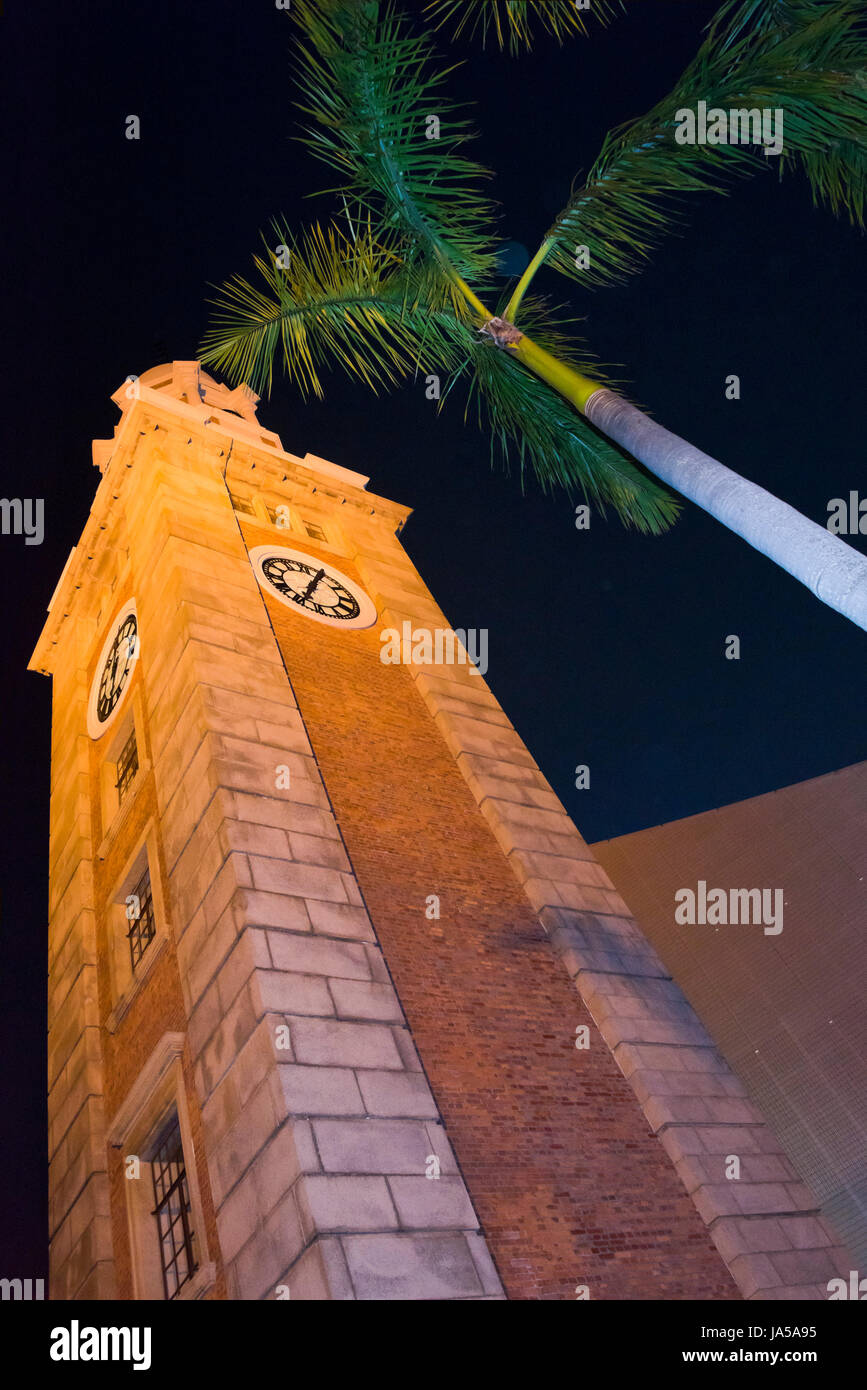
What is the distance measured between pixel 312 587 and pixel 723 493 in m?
9.46

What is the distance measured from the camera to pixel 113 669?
16656mm

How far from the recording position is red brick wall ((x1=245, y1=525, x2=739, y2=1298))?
29.9 feet

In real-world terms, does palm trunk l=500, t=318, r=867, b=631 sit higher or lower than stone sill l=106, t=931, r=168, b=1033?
higher

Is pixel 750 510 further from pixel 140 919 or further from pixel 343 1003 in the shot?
pixel 140 919

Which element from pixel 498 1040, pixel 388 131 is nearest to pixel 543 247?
pixel 388 131

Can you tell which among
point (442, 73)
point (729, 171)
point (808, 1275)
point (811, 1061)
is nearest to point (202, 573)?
point (442, 73)

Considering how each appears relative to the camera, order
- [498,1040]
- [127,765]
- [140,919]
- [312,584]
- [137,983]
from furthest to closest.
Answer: [312,584] → [127,765] → [140,919] → [137,983] → [498,1040]

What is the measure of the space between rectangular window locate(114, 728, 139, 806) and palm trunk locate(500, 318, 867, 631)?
7.62m

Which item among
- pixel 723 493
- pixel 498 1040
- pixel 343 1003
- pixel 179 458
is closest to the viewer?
pixel 723 493

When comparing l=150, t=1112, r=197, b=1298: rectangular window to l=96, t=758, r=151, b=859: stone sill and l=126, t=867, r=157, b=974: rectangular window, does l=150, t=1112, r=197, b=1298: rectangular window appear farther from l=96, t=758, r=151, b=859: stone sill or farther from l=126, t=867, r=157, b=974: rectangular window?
l=96, t=758, r=151, b=859: stone sill

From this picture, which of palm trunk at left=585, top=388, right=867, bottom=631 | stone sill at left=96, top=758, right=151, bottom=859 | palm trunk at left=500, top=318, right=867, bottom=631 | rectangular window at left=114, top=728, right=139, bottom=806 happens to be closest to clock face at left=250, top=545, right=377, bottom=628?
rectangular window at left=114, top=728, right=139, bottom=806

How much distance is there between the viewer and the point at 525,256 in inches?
444

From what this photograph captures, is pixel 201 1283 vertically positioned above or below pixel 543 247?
below

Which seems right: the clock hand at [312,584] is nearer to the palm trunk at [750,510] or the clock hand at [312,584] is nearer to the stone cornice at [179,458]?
the stone cornice at [179,458]
